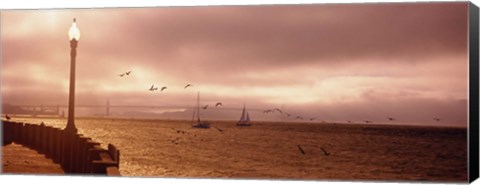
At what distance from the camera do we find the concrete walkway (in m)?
10.8

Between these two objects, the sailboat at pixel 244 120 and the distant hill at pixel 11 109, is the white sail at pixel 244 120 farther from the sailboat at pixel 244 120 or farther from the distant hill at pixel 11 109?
the distant hill at pixel 11 109

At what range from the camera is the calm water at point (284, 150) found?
9820 mm

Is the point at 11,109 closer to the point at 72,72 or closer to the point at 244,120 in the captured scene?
the point at 72,72

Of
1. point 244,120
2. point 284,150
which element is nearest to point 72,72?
point 244,120

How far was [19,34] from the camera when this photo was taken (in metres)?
10.7

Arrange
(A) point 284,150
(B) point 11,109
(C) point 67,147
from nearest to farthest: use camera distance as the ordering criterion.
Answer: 1. (A) point 284,150
2. (B) point 11,109
3. (C) point 67,147

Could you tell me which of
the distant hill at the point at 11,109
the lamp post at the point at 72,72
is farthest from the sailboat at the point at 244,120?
the distant hill at the point at 11,109

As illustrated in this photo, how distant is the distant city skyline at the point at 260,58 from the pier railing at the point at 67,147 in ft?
1.33

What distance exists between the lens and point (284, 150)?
10.3m

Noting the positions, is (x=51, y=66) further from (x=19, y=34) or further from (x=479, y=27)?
(x=479, y=27)

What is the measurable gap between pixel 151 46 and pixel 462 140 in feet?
9.42

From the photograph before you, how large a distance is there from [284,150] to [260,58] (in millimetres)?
823

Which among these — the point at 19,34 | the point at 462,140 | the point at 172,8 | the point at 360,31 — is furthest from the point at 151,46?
the point at 462,140

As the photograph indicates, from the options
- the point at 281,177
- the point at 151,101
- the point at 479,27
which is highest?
the point at 479,27
